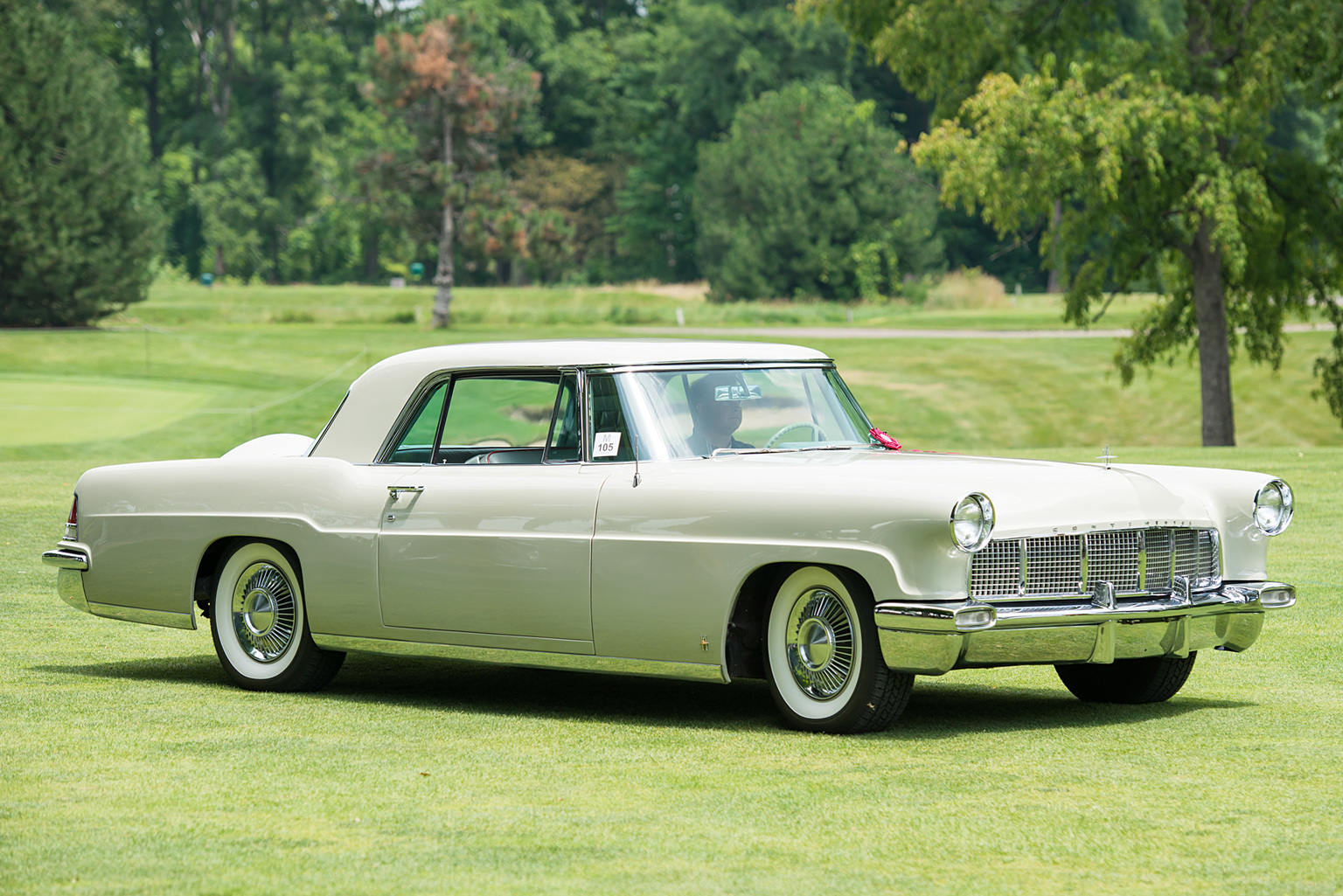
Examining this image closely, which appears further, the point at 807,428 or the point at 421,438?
the point at 421,438

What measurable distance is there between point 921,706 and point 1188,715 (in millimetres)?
1102

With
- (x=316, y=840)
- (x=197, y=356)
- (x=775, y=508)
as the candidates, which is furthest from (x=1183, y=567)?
Answer: (x=197, y=356)

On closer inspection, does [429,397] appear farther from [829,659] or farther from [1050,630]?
[1050,630]

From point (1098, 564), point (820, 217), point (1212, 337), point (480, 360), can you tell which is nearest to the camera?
point (1098, 564)

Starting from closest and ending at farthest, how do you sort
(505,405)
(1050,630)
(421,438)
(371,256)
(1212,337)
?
1. (1050,630)
2. (421,438)
3. (505,405)
4. (1212,337)
5. (371,256)

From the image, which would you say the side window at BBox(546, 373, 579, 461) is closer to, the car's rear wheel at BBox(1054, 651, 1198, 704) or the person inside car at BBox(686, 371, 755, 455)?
the person inside car at BBox(686, 371, 755, 455)

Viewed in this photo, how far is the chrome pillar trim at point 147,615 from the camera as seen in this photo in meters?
8.36

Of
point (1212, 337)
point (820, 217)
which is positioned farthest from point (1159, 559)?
point (820, 217)

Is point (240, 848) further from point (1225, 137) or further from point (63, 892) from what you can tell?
point (1225, 137)

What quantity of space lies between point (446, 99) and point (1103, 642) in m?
44.9

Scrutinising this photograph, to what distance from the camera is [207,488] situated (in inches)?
326

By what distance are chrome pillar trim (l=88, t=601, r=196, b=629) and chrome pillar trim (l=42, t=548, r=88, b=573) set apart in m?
0.20

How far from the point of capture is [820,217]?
61000 mm

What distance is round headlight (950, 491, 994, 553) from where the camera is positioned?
6242 millimetres
